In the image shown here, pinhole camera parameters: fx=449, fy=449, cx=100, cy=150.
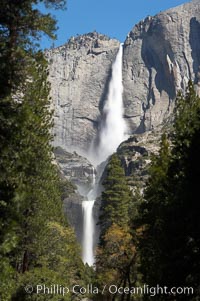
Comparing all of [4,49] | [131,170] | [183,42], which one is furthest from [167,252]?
[183,42]

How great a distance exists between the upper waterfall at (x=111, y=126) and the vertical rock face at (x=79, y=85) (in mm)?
3198

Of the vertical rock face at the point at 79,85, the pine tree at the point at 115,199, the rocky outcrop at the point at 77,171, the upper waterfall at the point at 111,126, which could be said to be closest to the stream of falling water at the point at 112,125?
the upper waterfall at the point at 111,126

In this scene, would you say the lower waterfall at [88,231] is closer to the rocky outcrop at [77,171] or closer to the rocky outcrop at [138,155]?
the rocky outcrop at [138,155]

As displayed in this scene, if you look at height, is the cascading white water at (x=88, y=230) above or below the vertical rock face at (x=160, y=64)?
below

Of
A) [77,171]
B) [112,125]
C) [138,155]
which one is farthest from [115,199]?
[112,125]

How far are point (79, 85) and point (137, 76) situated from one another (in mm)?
22646

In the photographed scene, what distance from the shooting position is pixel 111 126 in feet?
550

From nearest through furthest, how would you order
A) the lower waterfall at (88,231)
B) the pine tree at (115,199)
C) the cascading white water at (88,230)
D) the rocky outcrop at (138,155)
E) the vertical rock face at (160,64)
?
the pine tree at (115,199) < the lower waterfall at (88,231) < the cascading white water at (88,230) < the rocky outcrop at (138,155) < the vertical rock face at (160,64)

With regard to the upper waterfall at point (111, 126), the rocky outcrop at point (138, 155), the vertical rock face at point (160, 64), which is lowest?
the rocky outcrop at point (138, 155)

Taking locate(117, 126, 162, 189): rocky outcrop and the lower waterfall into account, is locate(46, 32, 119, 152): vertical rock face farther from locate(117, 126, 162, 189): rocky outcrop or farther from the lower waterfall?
the lower waterfall

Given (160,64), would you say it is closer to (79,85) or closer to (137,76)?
(137,76)

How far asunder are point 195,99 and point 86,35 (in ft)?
569

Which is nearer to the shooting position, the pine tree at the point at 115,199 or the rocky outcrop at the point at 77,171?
the pine tree at the point at 115,199

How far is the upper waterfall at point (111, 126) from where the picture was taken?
542 feet
